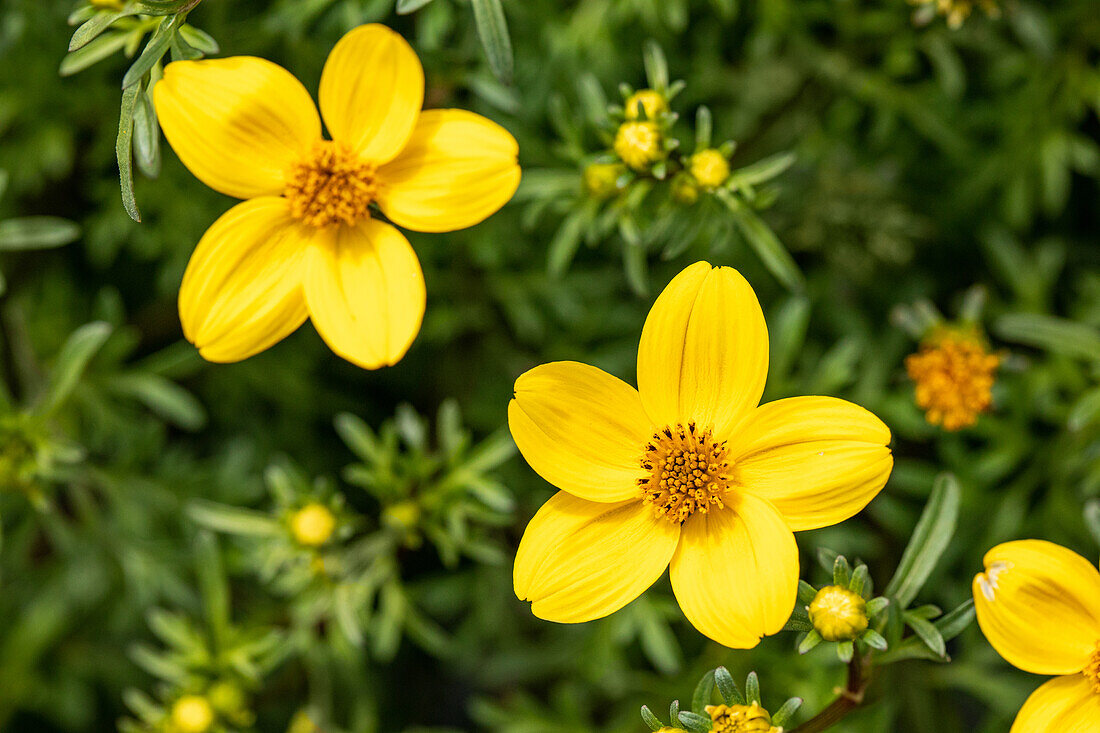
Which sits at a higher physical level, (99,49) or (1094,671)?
(99,49)

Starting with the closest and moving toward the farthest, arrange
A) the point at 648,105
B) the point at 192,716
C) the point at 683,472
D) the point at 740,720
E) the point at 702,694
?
the point at 740,720 → the point at 702,694 → the point at 683,472 → the point at 648,105 → the point at 192,716

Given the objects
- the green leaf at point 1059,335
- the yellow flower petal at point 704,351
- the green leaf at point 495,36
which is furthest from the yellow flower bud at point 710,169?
the green leaf at point 1059,335

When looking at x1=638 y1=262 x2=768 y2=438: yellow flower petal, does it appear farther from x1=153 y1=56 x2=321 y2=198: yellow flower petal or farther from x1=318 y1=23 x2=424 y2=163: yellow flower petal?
x1=153 y1=56 x2=321 y2=198: yellow flower petal

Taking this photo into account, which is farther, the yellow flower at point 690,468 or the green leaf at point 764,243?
the green leaf at point 764,243

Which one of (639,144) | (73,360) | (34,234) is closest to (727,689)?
(639,144)

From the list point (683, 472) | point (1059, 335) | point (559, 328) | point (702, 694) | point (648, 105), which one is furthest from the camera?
point (559, 328)

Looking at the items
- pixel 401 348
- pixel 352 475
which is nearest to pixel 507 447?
pixel 352 475

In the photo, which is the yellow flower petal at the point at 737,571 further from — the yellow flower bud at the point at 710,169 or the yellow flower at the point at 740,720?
the yellow flower bud at the point at 710,169

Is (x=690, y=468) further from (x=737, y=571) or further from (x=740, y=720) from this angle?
(x=740, y=720)
